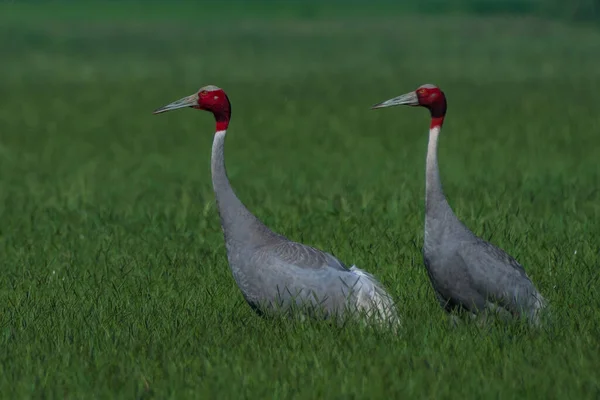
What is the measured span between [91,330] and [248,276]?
0.95 metres

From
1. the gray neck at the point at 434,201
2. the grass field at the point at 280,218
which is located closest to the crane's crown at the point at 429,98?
the gray neck at the point at 434,201

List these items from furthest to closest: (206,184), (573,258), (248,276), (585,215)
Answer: (206,184) < (585,215) < (573,258) < (248,276)

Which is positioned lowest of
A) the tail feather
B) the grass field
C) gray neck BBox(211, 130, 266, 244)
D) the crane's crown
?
the grass field

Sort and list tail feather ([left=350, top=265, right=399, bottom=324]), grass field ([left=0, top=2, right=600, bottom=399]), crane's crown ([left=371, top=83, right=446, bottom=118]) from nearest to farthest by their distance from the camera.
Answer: grass field ([left=0, top=2, right=600, bottom=399]) → tail feather ([left=350, top=265, right=399, bottom=324]) → crane's crown ([left=371, top=83, right=446, bottom=118])

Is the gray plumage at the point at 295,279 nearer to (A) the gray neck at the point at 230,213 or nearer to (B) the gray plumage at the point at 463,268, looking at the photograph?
(A) the gray neck at the point at 230,213

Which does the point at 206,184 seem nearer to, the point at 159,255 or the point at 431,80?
the point at 159,255

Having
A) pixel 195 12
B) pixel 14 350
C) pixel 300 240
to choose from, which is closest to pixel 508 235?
pixel 300 240

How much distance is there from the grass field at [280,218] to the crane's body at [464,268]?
0.18 m

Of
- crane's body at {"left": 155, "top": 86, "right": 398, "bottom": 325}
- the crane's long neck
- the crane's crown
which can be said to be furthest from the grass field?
the crane's crown

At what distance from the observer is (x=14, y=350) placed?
7535 millimetres

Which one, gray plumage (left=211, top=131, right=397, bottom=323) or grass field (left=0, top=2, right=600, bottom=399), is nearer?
grass field (left=0, top=2, right=600, bottom=399)

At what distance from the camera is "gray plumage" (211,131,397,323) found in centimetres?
800

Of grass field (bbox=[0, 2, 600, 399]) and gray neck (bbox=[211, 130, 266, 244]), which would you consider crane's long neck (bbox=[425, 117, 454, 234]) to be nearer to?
grass field (bbox=[0, 2, 600, 399])

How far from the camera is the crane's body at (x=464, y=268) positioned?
7.97 meters
